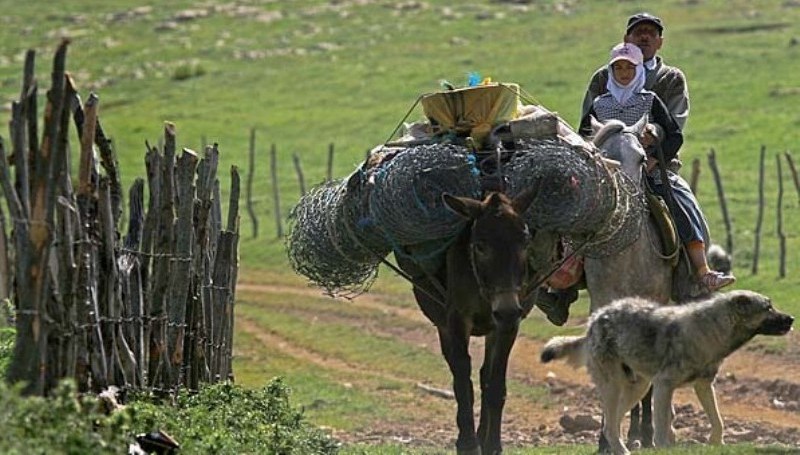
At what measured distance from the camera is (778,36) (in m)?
51.8

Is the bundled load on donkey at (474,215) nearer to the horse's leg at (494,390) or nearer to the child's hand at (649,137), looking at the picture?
the horse's leg at (494,390)

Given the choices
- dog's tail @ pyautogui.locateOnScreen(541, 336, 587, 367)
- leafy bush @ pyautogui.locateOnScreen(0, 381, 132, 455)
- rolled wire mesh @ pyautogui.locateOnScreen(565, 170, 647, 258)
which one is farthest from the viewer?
dog's tail @ pyautogui.locateOnScreen(541, 336, 587, 367)

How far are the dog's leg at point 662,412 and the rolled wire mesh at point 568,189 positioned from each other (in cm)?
109

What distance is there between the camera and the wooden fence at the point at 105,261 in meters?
8.39

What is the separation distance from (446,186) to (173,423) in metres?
2.37

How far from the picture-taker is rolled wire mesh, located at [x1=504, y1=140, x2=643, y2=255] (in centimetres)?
1094

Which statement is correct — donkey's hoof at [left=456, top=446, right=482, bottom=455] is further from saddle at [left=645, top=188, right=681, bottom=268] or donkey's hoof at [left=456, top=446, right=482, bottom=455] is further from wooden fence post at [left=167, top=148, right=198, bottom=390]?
saddle at [left=645, top=188, right=681, bottom=268]

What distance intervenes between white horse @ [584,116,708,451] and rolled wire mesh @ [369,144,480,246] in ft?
5.46

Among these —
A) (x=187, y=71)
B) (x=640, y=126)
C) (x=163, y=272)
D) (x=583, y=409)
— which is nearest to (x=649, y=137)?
(x=640, y=126)

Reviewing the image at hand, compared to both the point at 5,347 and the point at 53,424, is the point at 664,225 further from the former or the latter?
the point at 53,424

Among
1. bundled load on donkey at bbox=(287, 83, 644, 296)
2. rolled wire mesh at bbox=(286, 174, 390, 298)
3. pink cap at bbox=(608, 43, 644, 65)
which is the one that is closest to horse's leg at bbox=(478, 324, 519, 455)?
bundled load on donkey at bbox=(287, 83, 644, 296)

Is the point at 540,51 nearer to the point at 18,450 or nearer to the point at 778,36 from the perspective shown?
the point at 778,36

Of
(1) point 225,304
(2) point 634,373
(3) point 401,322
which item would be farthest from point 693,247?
(3) point 401,322

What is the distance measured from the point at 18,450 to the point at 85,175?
9.71 feet
